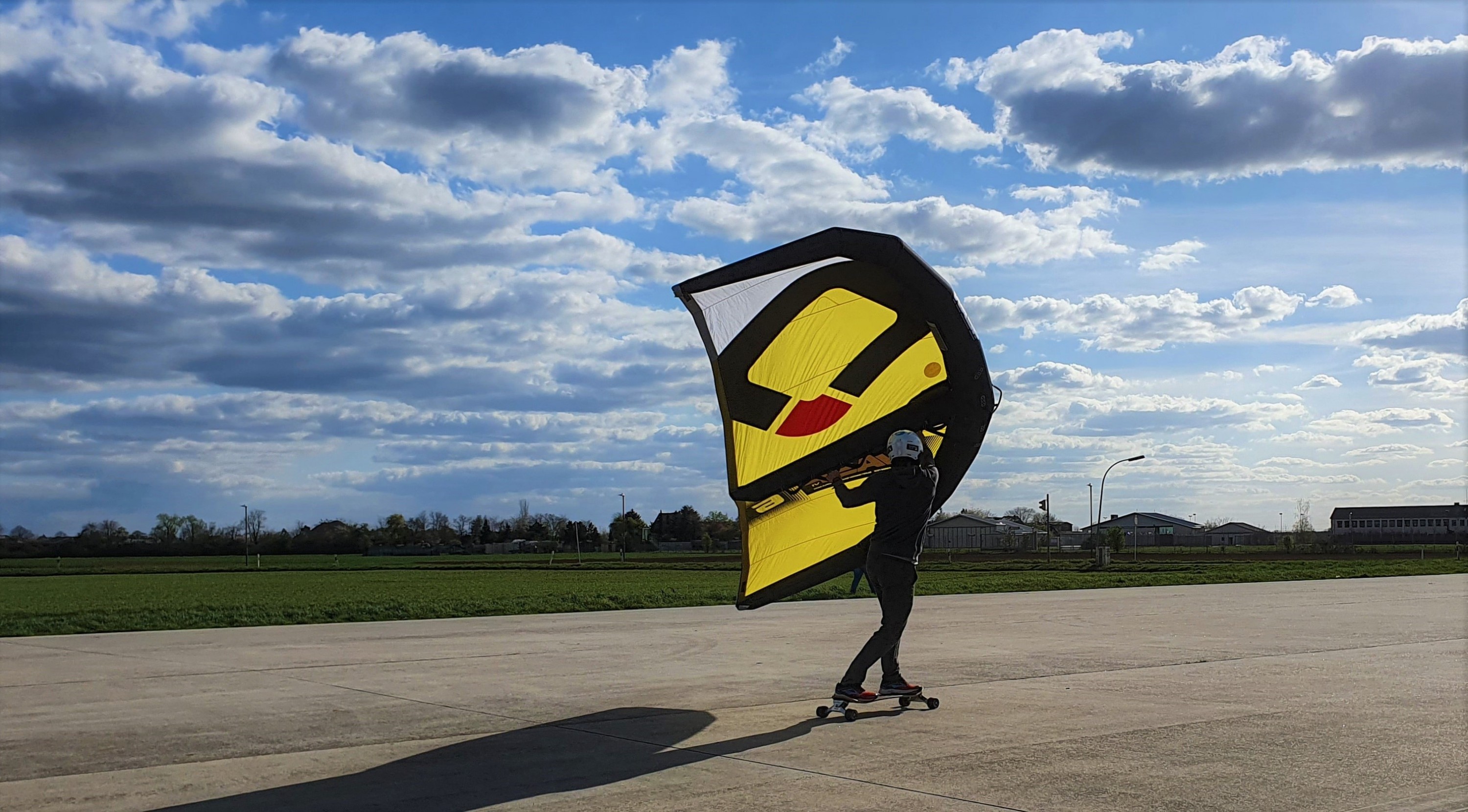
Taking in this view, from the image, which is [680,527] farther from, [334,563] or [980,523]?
[334,563]

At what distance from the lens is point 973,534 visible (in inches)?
6845

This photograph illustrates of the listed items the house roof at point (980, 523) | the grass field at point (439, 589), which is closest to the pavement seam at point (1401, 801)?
the grass field at point (439, 589)

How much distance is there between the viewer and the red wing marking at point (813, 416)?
34.9 feet

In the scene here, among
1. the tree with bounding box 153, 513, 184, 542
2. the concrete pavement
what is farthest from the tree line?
the concrete pavement

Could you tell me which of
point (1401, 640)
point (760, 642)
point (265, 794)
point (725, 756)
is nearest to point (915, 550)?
point (725, 756)

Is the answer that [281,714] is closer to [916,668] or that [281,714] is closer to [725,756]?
[725,756]

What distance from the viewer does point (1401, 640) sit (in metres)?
14.5

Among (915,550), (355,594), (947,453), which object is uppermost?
(947,453)

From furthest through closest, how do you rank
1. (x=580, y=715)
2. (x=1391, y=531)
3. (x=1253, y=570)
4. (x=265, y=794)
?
1. (x=1391, y=531)
2. (x=1253, y=570)
3. (x=580, y=715)
4. (x=265, y=794)

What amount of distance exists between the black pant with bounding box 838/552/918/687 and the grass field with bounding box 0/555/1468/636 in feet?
44.9

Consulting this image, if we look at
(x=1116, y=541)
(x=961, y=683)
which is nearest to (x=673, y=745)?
(x=961, y=683)

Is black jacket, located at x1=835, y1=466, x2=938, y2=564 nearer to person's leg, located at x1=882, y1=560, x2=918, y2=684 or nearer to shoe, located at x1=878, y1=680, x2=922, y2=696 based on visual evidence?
person's leg, located at x1=882, y1=560, x2=918, y2=684

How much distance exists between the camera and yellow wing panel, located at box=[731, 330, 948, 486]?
10414 millimetres

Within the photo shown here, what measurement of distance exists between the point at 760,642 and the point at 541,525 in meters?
180
